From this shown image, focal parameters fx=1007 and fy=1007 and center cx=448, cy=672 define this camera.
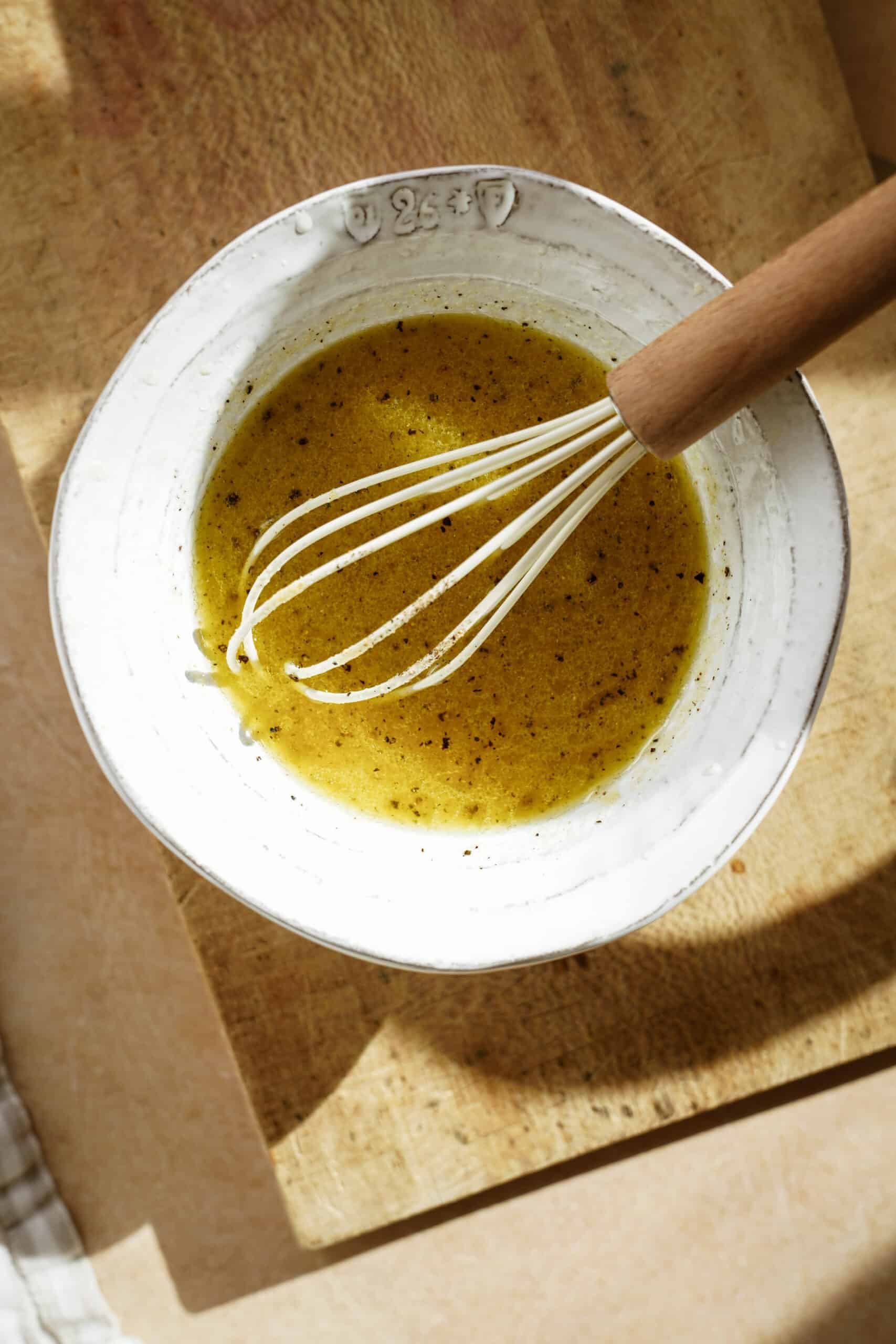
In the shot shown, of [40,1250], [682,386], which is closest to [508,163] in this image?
[682,386]

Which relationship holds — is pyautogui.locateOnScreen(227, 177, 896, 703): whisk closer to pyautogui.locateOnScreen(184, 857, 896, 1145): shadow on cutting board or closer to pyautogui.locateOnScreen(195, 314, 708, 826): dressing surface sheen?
pyautogui.locateOnScreen(195, 314, 708, 826): dressing surface sheen

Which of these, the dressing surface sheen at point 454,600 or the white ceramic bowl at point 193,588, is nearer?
the white ceramic bowl at point 193,588

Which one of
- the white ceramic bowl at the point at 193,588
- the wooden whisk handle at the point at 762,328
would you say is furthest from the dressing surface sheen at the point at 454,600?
the wooden whisk handle at the point at 762,328

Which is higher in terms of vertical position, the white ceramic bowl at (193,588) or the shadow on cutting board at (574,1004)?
the white ceramic bowl at (193,588)

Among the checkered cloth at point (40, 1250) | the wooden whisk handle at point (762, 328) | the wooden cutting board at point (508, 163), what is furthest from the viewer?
the checkered cloth at point (40, 1250)

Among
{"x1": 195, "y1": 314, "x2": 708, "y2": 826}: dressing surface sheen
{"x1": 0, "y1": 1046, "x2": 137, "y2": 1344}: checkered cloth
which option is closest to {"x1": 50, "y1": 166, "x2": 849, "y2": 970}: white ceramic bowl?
{"x1": 195, "y1": 314, "x2": 708, "y2": 826}: dressing surface sheen

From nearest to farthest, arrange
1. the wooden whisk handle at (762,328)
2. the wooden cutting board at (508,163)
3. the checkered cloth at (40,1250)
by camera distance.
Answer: the wooden whisk handle at (762,328) < the wooden cutting board at (508,163) < the checkered cloth at (40,1250)

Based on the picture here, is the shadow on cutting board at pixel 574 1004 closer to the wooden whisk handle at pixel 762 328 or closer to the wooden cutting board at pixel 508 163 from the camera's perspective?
the wooden cutting board at pixel 508 163
